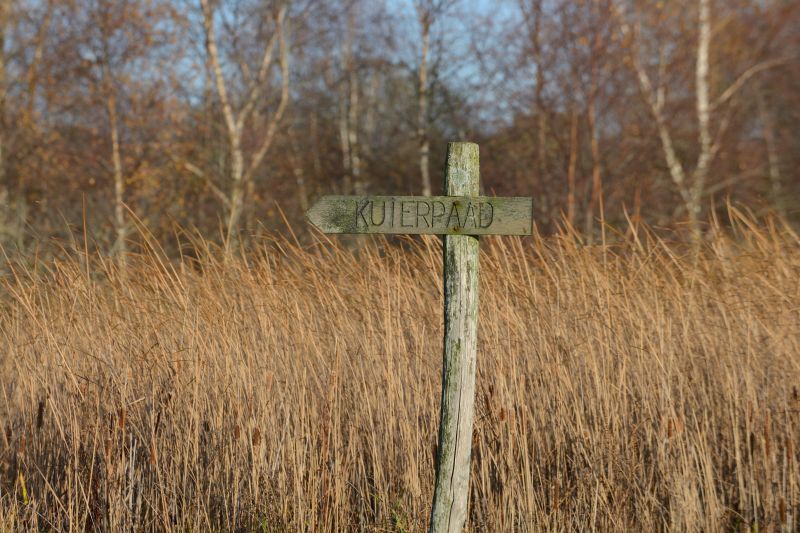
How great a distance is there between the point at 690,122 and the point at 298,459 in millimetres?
12504

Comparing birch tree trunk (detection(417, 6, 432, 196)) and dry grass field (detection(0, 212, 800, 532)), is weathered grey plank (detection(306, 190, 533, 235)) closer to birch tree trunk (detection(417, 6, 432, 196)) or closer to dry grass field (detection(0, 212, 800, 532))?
dry grass field (detection(0, 212, 800, 532))

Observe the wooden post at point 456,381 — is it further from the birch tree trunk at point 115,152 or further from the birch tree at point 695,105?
the birch tree trunk at point 115,152

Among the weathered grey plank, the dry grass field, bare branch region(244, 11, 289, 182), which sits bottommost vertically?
the dry grass field

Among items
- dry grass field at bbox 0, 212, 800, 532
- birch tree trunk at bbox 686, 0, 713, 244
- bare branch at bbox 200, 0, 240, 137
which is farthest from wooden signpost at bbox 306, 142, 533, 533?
birch tree trunk at bbox 686, 0, 713, 244

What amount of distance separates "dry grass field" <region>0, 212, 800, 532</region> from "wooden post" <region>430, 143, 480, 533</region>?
291 mm

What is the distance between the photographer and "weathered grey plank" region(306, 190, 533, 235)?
2.57 meters

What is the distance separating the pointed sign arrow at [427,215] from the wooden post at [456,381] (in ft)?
0.21

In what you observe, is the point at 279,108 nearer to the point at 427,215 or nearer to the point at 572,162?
the point at 572,162

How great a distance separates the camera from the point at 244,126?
1422 centimetres

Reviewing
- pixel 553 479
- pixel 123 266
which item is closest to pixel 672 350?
pixel 553 479

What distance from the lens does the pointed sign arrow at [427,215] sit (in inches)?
101

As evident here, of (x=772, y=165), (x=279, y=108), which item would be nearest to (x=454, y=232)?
(x=279, y=108)

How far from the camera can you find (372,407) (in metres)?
3.39

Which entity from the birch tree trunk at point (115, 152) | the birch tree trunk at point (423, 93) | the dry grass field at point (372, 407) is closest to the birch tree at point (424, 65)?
the birch tree trunk at point (423, 93)
